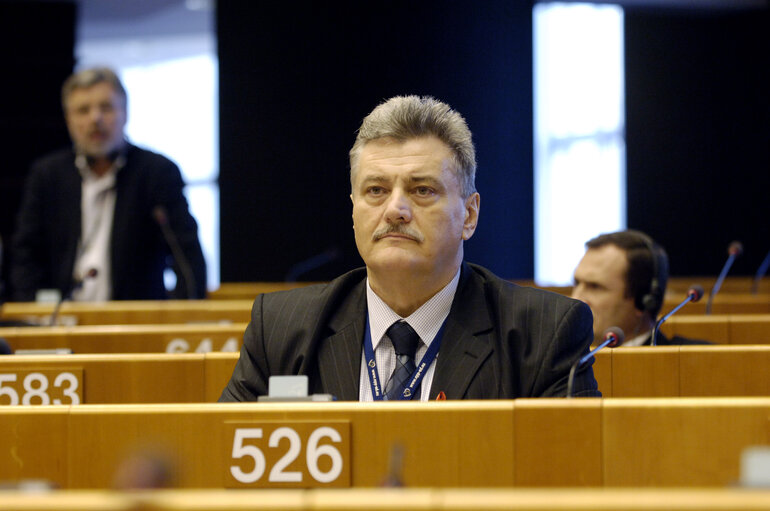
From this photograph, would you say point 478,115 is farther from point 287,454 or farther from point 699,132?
point 287,454

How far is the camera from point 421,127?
93.9 inches

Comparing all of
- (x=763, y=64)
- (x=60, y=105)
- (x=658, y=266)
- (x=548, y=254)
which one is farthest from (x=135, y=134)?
(x=658, y=266)

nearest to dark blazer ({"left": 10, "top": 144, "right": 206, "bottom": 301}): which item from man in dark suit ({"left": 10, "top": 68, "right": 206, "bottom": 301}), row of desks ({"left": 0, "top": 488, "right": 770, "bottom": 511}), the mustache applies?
man in dark suit ({"left": 10, "top": 68, "right": 206, "bottom": 301})

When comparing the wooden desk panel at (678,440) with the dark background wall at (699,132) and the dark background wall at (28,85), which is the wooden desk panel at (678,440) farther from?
the dark background wall at (28,85)

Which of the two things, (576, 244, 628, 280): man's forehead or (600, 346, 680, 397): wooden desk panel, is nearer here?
(600, 346, 680, 397): wooden desk panel

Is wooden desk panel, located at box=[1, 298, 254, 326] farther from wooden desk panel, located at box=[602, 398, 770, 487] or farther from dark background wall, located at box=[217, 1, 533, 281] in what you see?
dark background wall, located at box=[217, 1, 533, 281]

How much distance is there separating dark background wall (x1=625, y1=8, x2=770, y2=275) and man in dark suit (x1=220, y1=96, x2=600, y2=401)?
703 centimetres

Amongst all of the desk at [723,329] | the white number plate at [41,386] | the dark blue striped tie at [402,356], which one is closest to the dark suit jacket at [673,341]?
the desk at [723,329]

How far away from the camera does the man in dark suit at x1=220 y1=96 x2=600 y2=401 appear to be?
220 cm

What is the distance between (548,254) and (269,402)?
25.2 ft

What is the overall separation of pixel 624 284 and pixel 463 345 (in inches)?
53.6

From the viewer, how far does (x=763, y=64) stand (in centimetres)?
897

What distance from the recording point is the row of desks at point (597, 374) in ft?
7.91

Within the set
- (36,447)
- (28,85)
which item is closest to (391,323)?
(36,447)
